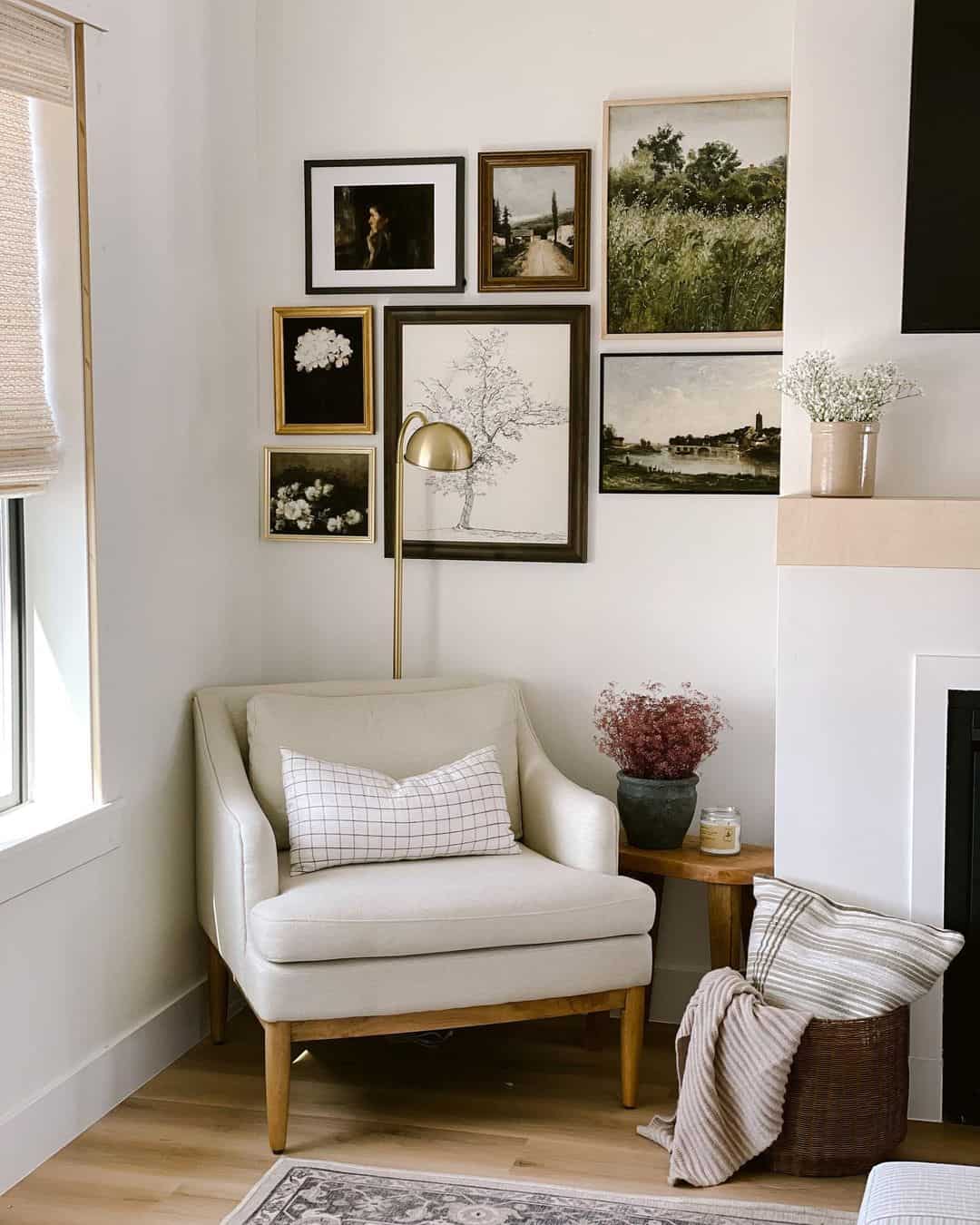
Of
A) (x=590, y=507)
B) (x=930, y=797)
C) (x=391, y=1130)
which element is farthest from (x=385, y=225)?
(x=391, y=1130)

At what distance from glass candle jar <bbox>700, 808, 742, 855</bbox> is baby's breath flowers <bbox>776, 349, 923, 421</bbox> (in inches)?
40.4

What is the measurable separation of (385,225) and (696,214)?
0.82m

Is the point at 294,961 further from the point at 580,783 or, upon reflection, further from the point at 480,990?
the point at 580,783

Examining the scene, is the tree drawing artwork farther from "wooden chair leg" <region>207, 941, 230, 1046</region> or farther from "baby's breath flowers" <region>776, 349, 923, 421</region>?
"wooden chair leg" <region>207, 941, 230, 1046</region>

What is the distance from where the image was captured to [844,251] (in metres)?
2.90

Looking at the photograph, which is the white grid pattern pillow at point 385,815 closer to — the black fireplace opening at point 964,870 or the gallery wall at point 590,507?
the gallery wall at point 590,507

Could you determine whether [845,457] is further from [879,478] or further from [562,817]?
[562,817]

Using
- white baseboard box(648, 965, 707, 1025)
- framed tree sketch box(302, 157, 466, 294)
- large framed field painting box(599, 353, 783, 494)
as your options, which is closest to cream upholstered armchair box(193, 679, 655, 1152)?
white baseboard box(648, 965, 707, 1025)

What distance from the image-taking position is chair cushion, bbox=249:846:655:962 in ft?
8.98

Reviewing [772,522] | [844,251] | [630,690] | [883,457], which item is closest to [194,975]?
[630,690]

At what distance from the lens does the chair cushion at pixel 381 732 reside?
3.25 meters

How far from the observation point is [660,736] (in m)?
3.27

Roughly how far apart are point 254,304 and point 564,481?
98 centimetres

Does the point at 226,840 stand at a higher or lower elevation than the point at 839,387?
lower
